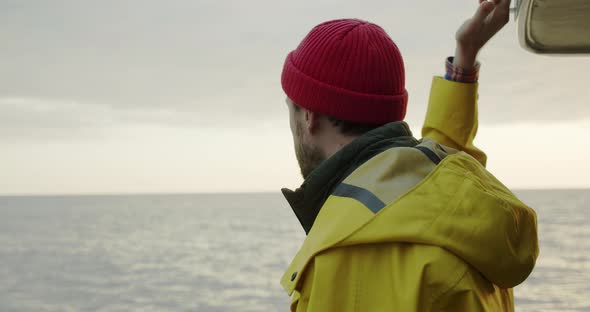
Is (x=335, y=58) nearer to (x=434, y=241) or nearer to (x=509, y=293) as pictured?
(x=434, y=241)

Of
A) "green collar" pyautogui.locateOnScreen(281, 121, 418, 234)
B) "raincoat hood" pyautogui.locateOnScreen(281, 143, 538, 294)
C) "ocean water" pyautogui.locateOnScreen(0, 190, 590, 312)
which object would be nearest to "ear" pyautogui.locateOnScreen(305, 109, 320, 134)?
"green collar" pyautogui.locateOnScreen(281, 121, 418, 234)

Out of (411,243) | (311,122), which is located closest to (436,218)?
(411,243)

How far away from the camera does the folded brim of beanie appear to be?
5.42 feet

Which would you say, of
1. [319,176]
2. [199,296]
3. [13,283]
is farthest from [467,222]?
[13,283]

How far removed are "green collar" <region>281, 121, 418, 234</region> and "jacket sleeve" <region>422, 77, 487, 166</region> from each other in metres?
0.50

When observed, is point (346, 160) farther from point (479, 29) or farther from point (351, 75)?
point (479, 29)

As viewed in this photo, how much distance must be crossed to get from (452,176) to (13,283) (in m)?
32.4

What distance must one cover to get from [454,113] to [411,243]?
0.85 meters

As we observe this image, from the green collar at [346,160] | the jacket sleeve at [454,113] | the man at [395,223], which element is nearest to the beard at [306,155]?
the man at [395,223]

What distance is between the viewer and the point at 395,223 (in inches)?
50.3

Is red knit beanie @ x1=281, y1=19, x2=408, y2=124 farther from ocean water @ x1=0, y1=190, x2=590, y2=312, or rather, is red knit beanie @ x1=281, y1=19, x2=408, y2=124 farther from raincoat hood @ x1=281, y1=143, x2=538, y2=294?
ocean water @ x1=0, y1=190, x2=590, y2=312

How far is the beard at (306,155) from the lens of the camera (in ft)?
5.49

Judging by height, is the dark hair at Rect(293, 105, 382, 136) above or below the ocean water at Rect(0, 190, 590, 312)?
above

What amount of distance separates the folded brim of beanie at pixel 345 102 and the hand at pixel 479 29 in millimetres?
370
